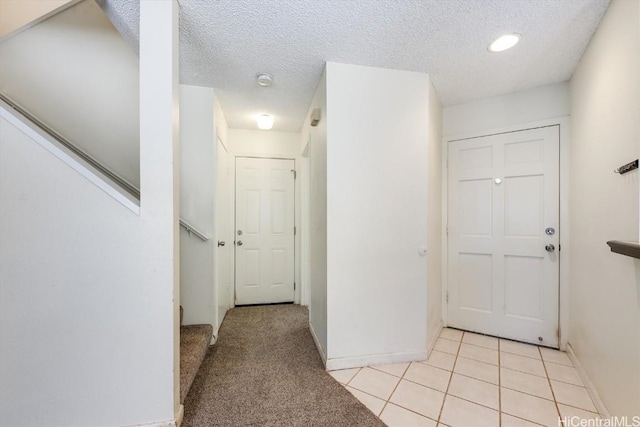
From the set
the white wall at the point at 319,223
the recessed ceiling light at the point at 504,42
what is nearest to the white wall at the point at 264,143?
the white wall at the point at 319,223

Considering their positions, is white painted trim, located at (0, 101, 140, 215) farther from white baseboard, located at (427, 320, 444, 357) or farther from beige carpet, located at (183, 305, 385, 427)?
white baseboard, located at (427, 320, 444, 357)

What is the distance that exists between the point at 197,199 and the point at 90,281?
1.18 metres

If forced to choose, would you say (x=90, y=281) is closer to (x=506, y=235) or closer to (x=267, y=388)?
(x=267, y=388)

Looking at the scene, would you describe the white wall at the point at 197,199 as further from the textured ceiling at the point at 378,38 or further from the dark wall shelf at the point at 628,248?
the dark wall shelf at the point at 628,248

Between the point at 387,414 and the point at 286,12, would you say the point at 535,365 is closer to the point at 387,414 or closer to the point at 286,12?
the point at 387,414

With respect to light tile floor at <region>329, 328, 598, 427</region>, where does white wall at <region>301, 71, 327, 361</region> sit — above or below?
above

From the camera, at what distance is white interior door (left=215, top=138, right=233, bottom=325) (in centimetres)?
267

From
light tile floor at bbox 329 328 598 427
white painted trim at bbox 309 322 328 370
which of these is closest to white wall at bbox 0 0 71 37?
white painted trim at bbox 309 322 328 370

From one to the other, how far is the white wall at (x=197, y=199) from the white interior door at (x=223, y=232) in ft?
0.58

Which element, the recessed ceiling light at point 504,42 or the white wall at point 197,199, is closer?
the recessed ceiling light at point 504,42

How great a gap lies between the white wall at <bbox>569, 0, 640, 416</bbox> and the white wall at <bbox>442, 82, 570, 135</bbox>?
0.21 metres

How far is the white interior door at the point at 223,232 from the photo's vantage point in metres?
2.67

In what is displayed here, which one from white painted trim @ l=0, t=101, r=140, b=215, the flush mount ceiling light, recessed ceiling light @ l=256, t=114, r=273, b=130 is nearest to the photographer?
white painted trim @ l=0, t=101, r=140, b=215

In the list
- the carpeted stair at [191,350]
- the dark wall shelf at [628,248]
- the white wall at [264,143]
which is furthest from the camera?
the white wall at [264,143]
